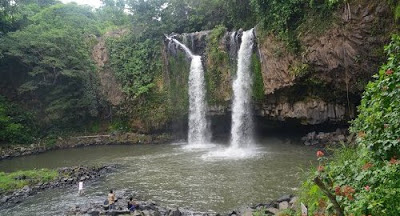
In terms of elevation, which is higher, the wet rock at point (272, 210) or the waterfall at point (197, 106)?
the waterfall at point (197, 106)

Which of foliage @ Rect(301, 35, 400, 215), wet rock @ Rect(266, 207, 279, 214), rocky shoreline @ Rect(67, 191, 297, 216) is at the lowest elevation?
rocky shoreline @ Rect(67, 191, 297, 216)

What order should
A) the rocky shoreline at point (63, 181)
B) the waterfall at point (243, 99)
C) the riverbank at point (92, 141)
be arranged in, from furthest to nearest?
the riverbank at point (92, 141) → the waterfall at point (243, 99) → the rocky shoreline at point (63, 181)

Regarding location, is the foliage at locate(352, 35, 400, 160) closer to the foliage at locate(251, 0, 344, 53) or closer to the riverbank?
the foliage at locate(251, 0, 344, 53)

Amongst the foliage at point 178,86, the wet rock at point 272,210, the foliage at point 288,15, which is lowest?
the wet rock at point 272,210

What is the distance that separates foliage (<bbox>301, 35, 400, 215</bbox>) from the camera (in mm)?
4949

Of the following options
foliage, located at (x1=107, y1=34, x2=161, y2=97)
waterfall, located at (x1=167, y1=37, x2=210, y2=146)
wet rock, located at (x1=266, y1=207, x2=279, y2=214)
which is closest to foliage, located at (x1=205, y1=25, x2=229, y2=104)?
waterfall, located at (x1=167, y1=37, x2=210, y2=146)

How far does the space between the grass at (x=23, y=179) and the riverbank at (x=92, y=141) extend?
8689 millimetres

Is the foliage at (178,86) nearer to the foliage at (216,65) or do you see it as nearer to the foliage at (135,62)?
the foliage at (135,62)

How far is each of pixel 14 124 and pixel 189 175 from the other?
59.5 ft

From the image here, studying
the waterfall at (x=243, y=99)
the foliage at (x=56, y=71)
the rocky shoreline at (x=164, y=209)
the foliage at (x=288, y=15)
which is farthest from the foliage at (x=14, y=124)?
the foliage at (x=288, y=15)

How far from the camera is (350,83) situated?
18.6m

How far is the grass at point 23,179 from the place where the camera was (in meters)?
15.3

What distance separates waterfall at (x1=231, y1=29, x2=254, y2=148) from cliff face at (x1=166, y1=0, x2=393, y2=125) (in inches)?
20.9

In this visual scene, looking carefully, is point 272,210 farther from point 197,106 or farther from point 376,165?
point 197,106
